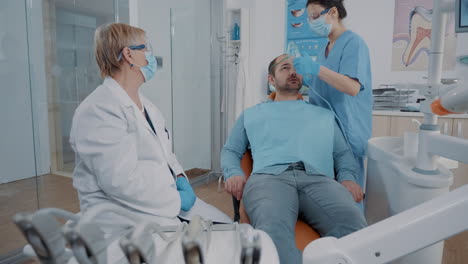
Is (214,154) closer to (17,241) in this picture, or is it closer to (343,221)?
(17,241)

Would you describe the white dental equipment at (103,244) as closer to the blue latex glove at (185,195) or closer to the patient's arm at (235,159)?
the blue latex glove at (185,195)

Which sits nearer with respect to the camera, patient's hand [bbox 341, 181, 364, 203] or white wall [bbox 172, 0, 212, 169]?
patient's hand [bbox 341, 181, 364, 203]

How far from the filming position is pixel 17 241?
2107 mm

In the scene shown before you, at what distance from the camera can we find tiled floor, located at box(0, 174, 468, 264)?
207 centimetres

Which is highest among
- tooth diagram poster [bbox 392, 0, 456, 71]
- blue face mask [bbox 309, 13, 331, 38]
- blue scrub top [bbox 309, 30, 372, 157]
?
tooth diagram poster [bbox 392, 0, 456, 71]

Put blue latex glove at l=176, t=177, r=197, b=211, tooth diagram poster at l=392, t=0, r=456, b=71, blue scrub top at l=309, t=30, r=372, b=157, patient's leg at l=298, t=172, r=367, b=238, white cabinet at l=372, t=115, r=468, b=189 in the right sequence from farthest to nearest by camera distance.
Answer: tooth diagram poster at l=392, t=0, r=456, b=71
white cabinet at l=372, t=115, r=468, b=189
blue scrub top at l=309, t=30, r=372, b=157
blue latex glove at l=176, t=177, r=197, b=211
patient's leg at l=298, t=172, r=367, b=238

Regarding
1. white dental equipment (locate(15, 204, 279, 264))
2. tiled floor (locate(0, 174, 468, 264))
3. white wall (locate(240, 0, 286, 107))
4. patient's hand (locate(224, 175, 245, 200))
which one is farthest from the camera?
white wall (locate(240, 0, 286, 107))

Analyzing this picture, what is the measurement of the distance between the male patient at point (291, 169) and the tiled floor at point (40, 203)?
1063 millimetres

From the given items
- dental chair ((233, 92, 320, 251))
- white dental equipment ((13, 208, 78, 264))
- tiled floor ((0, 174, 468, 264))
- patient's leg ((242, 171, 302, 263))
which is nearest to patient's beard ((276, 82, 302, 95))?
dental chair ((233, 92, 320, 251))

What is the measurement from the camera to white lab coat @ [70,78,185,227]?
Answer: 1.14m

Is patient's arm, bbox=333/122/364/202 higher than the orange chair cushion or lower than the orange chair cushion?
higher

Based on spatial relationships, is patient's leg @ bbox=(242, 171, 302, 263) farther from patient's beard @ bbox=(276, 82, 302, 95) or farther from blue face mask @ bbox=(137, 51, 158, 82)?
blue face mask @ bbox=(137, 51, 158, 82)

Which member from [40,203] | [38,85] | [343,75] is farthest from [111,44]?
[40,203]

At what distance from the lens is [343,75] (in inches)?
60.7
